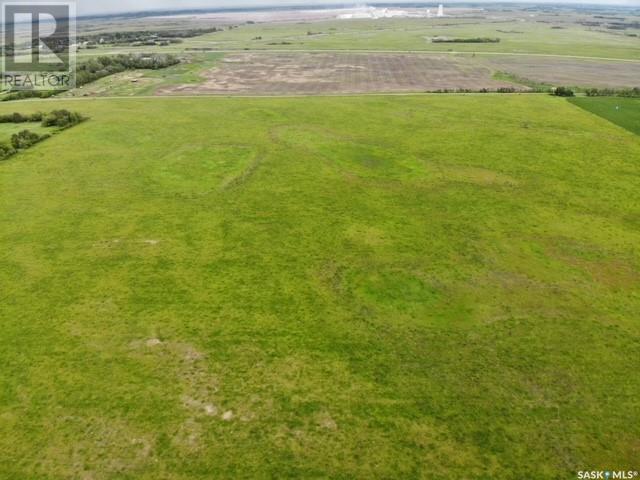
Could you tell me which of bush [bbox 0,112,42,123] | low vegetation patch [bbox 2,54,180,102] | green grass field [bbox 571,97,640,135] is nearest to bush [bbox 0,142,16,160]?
bush [bbox 0,112,42,123]

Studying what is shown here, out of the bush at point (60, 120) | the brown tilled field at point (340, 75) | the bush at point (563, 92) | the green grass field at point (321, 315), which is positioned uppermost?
the brown tilled field at point (340, 75)

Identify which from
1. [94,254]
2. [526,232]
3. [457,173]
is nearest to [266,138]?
[457,173]

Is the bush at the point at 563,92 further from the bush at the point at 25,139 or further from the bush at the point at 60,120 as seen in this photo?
the bush at the point at 25,139

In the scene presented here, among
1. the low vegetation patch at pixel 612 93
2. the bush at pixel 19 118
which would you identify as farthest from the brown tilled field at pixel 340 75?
the bush at pixel 19 118

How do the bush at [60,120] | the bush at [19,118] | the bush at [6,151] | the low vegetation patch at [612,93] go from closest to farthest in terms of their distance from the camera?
the bush at [6,151] → the bush at [60,120] → the bush at [19,118] → the low vegetation patch at [612,93]

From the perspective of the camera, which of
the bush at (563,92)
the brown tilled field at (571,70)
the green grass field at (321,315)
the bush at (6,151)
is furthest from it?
the brown tilled field at (571,70)
